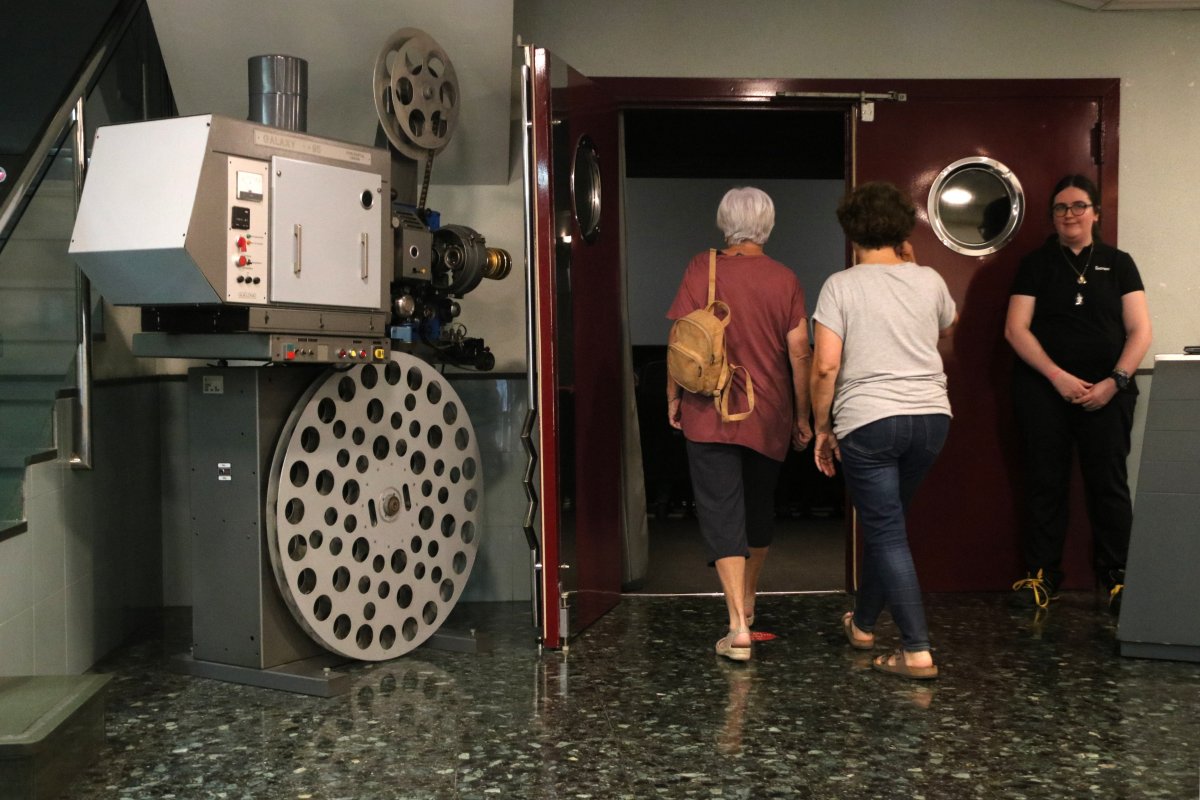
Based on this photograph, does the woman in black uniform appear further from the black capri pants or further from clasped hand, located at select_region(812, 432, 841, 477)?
the black capri pants

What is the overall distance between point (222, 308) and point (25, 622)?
1005 millimetres

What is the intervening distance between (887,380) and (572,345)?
1.10 metres

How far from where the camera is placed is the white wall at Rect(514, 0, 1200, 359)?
4664mm

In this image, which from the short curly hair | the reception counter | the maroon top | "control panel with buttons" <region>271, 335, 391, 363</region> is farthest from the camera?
the maroon top

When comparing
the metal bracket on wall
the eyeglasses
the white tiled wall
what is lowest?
the white tiled wall

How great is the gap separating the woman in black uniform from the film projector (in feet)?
6.65

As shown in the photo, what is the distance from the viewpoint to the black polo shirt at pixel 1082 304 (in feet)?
14.3

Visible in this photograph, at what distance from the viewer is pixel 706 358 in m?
3.54

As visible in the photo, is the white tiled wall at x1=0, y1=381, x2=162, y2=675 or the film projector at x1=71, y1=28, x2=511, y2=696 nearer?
the film projector at x1=71, y1=28, x2=511, y2=696

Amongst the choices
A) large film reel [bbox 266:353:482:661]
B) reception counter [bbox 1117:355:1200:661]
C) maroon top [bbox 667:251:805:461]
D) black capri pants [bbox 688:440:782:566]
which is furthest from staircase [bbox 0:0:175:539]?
reception counter [bbox 1117:355:1200:661]

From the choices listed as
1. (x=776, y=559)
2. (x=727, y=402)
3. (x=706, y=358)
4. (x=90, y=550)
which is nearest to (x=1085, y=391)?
A: (x=727, y=402)

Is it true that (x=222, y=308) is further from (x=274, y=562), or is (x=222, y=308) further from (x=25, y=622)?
(x=25, y=622)

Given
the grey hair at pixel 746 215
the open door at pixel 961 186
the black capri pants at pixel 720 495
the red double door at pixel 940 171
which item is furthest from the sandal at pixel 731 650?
the grey hair at pixel 746 215

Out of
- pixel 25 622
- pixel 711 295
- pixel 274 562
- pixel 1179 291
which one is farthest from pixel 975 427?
pixel 25 622
